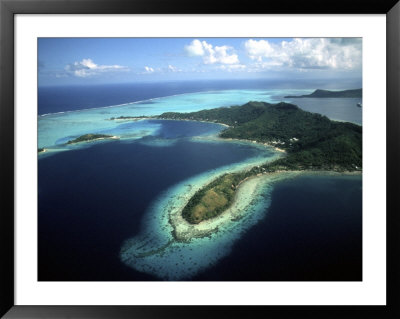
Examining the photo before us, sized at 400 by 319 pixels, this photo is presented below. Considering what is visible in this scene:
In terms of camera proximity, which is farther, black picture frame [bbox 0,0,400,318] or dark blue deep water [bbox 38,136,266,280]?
dark blue deep water [bbox 38,136,266,280]

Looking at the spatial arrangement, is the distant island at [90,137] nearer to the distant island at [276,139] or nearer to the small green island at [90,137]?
the small green island at [90,137]

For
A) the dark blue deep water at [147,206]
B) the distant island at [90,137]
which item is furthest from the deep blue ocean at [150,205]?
the distant island at [90,137]

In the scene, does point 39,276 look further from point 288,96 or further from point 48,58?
point 288,96

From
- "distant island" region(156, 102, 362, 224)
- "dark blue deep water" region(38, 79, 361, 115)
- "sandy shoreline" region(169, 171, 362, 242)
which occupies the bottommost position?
"sandy shoreline" region(169, 171, 362, 242)

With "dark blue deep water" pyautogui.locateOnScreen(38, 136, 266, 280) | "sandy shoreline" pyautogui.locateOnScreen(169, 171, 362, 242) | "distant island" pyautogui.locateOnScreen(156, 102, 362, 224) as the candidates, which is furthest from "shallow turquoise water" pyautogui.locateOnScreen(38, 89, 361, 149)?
"sandy shoreline" pyautogui.locateOnScreen(169, 171, 362, 242)

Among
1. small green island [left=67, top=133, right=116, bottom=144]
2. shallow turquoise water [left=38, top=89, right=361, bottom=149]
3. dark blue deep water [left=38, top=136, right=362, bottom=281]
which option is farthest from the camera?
small green island [left=67, top=133, right=116, bottom=144]

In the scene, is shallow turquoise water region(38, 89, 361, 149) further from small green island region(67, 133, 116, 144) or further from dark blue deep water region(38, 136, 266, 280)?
dark blue deep water region(38, 136, 266, 280)
